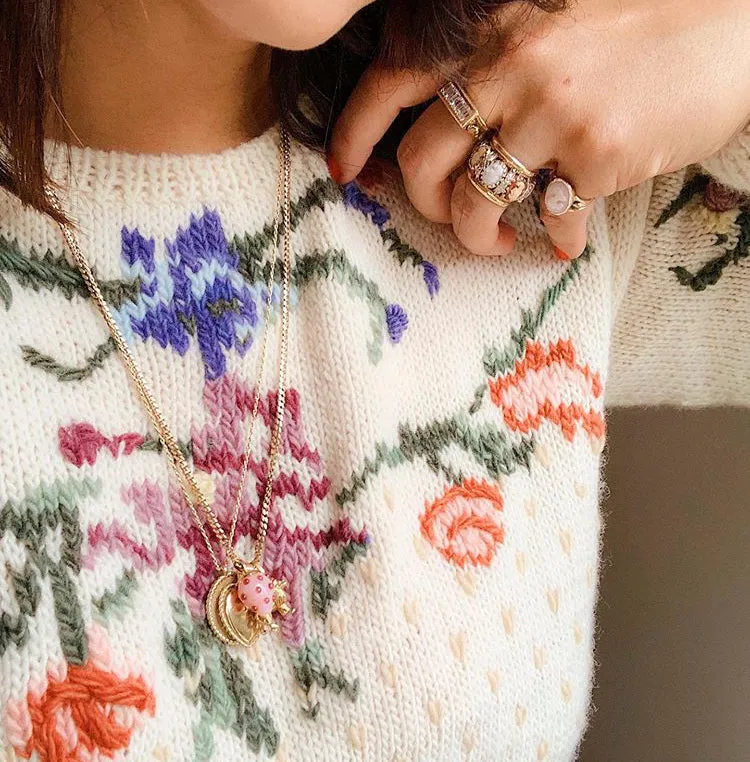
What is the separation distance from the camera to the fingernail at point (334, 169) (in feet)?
2.13

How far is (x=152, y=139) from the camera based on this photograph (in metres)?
0.59

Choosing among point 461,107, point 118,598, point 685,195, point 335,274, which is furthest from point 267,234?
point 685,195

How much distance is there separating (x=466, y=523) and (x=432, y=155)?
10.8 inches

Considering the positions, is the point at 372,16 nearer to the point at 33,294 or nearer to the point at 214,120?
the point at 214,120

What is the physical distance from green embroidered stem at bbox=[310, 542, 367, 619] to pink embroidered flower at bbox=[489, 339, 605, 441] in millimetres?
170

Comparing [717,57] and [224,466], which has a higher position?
[717,57]

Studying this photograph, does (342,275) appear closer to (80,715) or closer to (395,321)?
(395,321)

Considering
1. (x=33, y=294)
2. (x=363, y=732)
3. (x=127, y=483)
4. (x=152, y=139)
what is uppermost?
(x=152, y=139)

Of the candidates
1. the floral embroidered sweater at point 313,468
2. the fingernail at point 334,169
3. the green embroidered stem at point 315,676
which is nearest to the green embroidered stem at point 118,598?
the floral embroidered sweater at point 313,468

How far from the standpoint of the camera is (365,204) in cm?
66

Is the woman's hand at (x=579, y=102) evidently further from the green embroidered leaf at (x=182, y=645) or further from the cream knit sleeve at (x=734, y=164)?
the green embroidered leaf at (x=182, y=645)

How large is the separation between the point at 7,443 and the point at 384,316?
0.28 meters

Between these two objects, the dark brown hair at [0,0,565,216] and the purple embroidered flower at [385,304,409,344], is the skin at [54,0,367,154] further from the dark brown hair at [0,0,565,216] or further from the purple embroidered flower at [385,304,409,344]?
the purple embroidered flower at [385,304,409,344]

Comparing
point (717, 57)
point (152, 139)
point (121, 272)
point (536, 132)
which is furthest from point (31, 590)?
point (717, 57)
